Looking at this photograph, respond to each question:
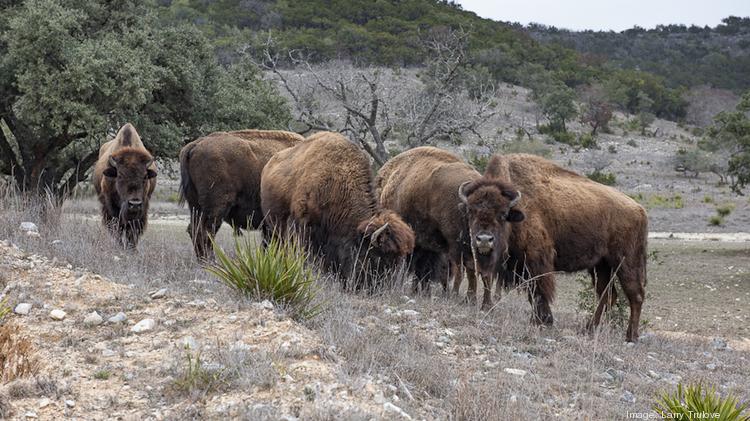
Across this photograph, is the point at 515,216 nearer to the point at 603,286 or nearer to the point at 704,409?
the point at 603,286

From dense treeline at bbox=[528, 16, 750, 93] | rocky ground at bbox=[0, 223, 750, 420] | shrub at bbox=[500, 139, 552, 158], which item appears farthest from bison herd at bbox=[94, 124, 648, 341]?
dense treeline at bbox=[528, 16, 750, 93]

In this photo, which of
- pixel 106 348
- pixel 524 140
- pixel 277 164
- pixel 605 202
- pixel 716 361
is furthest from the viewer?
pixel 524 140

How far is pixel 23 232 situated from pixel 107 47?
8.59 metres

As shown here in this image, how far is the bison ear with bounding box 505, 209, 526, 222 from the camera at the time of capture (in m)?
9.03

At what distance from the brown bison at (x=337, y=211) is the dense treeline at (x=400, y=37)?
45182 mm

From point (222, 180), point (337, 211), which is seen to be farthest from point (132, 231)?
point (337, 211)

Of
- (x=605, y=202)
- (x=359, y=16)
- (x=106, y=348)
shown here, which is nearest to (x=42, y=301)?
(x=106, y=348)

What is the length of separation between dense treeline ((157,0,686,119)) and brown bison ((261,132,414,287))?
4518 centimetres

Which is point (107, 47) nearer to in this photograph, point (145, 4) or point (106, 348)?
point (145, 4)

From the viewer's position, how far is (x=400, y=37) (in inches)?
2539

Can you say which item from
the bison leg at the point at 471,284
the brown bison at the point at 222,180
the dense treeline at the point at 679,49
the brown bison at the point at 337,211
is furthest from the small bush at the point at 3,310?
the dense treeline at the point at 679,49

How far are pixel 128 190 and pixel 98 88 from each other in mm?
5954

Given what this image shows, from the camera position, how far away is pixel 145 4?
20906mm

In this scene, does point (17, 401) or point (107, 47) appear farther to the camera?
point (107, 47)
